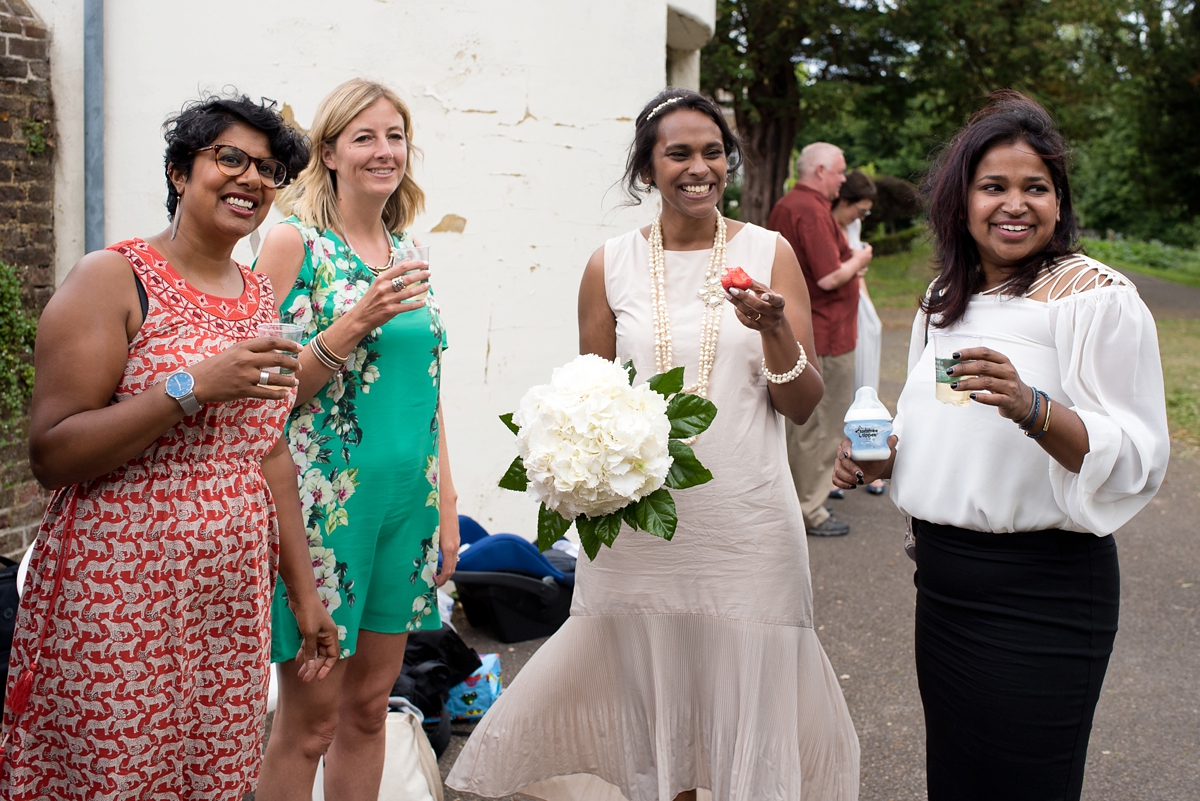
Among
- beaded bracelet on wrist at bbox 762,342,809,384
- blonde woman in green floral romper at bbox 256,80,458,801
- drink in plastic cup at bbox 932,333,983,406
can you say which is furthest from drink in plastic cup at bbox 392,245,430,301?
drink in plastic cup at bbox 932,333,983,406

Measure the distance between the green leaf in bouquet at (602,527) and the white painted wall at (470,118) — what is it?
3.00m

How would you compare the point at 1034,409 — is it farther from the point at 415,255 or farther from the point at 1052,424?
the point at 415,255

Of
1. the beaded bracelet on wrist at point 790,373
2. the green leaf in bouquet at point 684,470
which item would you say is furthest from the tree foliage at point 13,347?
the beaded bracelet on wrist at point 790,373

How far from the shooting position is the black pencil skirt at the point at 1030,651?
231 centimetres

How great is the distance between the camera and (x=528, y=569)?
503cm

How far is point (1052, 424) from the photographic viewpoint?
84.9 inches

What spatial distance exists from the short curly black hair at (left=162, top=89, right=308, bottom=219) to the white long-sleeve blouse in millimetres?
1728

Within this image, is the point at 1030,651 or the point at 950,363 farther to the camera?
the point at 1030,651

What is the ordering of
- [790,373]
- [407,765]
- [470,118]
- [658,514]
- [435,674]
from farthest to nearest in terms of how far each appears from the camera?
[470,118]
[435,674]
[407,765]
[790,373]
[658,514]

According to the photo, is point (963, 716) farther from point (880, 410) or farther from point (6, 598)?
point (6, 598)

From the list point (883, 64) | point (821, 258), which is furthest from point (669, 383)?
point (883, 64)

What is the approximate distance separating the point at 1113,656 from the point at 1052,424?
351 centimetres

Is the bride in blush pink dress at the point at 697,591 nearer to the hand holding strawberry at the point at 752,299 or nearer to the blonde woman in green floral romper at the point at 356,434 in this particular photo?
the hand holding strawberry at the point at 752,299

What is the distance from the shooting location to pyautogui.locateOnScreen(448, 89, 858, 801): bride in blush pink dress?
288cm
